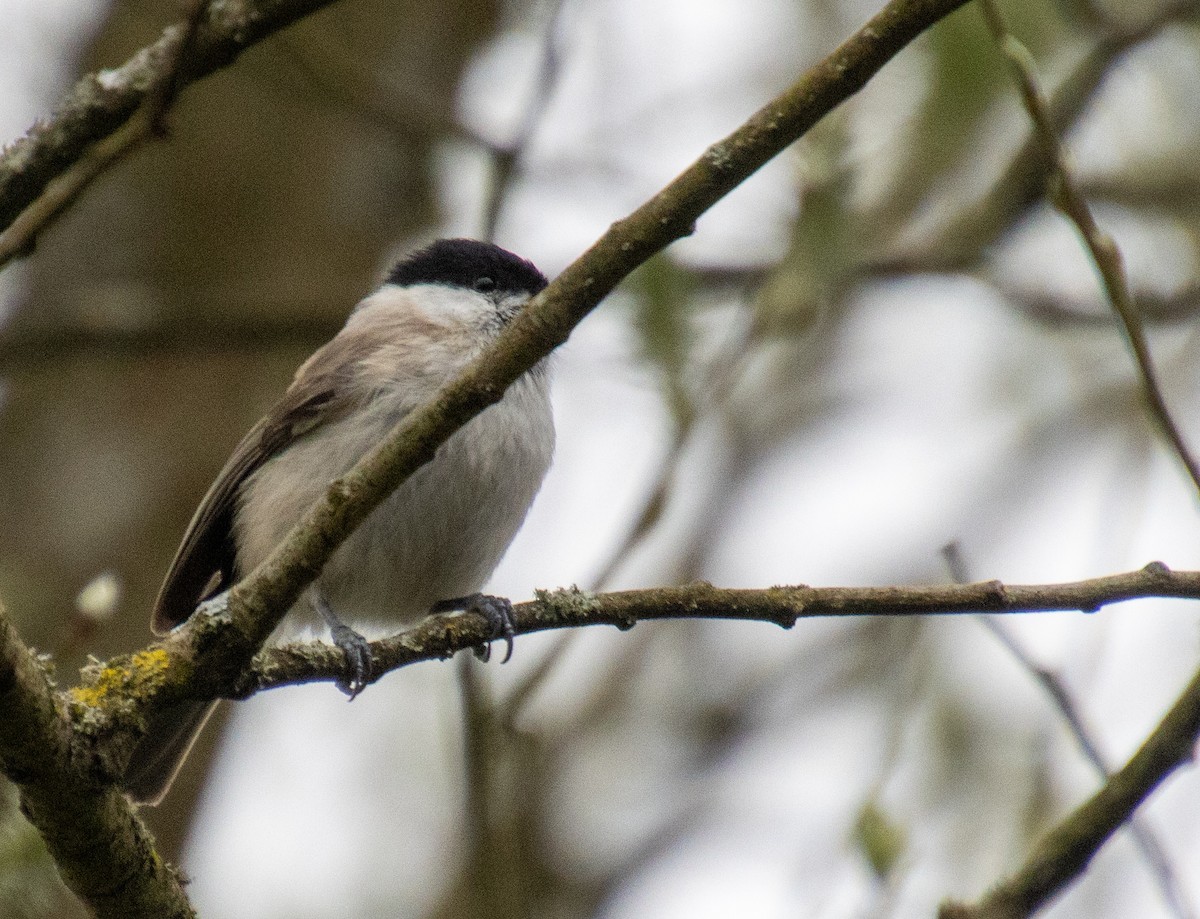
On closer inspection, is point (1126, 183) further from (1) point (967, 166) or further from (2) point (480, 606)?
(2) point (480, 606)

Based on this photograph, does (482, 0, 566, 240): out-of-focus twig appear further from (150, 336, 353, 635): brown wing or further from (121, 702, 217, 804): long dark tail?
(121, 702, 217, 804): long dark tail

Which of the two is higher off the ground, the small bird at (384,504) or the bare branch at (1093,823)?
the small bird at (384,504)

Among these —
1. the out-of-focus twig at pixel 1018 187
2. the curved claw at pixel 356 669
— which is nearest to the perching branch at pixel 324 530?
the curved claw at pixel 356 669

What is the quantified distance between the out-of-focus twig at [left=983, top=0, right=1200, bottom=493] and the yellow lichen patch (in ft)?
4.85

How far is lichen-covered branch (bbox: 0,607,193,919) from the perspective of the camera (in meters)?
1.78

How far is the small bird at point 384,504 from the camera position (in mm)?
3471

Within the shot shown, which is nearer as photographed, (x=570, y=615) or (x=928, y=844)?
(x=570, y=615)

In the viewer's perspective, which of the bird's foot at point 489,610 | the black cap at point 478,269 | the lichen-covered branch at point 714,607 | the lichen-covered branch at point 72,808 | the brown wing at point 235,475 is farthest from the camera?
the black cap at point 478,269

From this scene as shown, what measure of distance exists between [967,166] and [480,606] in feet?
9.75

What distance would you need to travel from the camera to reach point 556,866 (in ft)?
17.3

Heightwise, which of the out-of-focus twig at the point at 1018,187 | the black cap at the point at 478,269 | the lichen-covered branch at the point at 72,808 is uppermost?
the out-of-focus twig at the point at 1018,187

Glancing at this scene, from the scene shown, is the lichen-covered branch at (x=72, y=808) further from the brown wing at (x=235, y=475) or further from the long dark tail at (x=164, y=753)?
the brown wing at (x=235, y=475)

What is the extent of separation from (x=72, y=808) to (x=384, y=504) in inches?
58.2

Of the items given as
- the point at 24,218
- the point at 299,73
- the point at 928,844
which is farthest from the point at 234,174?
the point at 928,844
